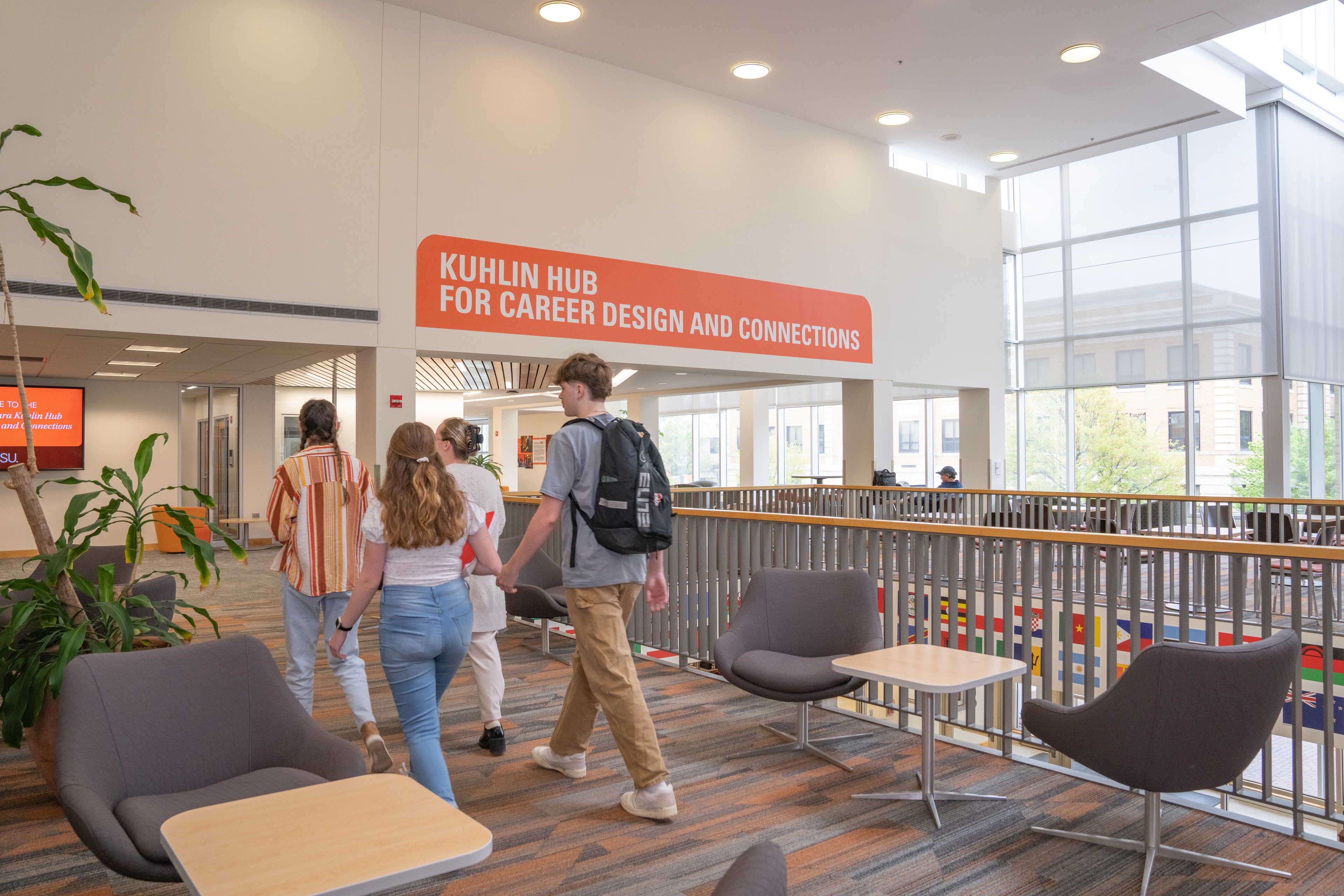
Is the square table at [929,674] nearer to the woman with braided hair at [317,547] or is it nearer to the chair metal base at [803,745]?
the chair metal base at [803,745]

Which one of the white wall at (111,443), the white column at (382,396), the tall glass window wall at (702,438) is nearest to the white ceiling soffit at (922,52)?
the white column at (382,396)

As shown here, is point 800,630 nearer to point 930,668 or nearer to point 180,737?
point 930,668

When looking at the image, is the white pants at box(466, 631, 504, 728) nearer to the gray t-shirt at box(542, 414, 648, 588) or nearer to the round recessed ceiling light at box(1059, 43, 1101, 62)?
the gray t-shirt at box(542, 414, 648, 588)

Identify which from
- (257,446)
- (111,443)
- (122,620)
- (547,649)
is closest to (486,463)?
(257,446)

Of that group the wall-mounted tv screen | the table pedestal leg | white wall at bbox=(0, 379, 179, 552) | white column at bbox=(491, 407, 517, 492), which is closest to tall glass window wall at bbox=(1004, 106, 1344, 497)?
the table pedestal leg

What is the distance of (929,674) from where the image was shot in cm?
317

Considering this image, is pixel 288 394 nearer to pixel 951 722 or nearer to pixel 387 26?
pixel 387 26

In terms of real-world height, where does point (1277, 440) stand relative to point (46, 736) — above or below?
above

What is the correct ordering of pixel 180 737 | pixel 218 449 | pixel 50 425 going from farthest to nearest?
pixel 218 449, pixel 50 425, pixel 180 737

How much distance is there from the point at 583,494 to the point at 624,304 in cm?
590

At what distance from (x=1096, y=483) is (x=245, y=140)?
45.4 ft

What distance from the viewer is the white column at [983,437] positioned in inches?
507

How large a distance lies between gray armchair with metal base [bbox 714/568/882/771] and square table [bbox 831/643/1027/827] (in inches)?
12.5

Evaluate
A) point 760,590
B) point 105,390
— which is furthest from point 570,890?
point 105,390
